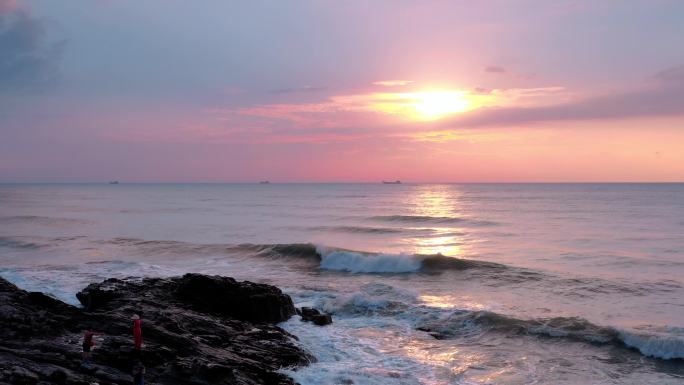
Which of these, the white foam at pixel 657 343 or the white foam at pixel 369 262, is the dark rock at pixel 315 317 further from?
the white foam at pixel 369 262

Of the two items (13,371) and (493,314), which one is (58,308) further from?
(493,314)

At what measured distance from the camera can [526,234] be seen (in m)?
47.9

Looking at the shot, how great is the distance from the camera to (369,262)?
32969 millimetres

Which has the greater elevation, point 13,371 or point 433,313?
point 13,371

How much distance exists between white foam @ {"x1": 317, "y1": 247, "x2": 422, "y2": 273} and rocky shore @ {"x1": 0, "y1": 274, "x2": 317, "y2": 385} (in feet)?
43.9

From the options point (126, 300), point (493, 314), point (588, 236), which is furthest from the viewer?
point (588, 236)

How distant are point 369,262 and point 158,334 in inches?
810

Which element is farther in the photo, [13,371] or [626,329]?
[626,329]

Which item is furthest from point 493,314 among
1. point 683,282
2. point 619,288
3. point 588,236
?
point 588,236

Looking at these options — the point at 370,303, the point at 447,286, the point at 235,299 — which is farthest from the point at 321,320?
the point at 447,286

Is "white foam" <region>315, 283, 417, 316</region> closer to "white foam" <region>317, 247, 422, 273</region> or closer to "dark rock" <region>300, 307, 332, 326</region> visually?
"dark rock" <region>300, 307, 332, 326</region>

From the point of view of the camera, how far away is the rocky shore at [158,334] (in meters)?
10.8

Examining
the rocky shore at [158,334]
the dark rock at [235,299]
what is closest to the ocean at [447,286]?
the dark rock at [235,299]

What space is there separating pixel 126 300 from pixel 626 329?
1652 cm
